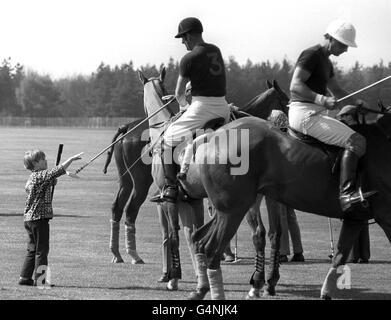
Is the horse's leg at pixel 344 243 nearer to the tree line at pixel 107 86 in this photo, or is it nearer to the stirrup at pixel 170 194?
the stirrup at pixel 170 194

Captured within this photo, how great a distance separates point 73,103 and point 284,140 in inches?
6284

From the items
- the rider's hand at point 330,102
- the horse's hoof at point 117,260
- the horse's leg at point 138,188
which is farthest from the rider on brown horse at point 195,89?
the horse's leg at point 138,188

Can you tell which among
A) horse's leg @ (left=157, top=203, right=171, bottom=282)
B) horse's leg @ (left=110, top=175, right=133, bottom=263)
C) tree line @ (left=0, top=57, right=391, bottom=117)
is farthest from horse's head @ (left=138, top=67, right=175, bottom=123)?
tree line @ (left=0, top=57, right=391, bottom=117)

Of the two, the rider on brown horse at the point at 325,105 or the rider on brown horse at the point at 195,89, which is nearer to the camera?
the rider on brown horse at the point at 325,105

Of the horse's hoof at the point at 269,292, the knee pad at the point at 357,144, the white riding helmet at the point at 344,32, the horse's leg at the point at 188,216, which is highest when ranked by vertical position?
the white riding helmet at the point at 344,32

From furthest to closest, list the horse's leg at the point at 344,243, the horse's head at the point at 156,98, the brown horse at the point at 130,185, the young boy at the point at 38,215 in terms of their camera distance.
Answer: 1. the brown horse at the point at 130,185
2. the horse's head at the point at 156,98
3. the young boy at the point at 38,215
4. the horse's leg at the point at 344,243

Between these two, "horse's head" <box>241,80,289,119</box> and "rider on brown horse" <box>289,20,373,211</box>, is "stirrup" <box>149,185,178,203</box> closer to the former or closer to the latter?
"rider on brown horse" <box>289,20,373,211</box>

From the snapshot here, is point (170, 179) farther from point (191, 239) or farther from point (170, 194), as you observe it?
point (191, 239)

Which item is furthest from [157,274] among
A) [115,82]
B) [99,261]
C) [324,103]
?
[115,82]

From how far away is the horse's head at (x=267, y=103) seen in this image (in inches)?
521

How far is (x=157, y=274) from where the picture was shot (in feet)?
44.5

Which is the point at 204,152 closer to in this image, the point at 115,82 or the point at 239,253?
the point at 239,253

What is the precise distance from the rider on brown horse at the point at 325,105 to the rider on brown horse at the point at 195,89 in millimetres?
954

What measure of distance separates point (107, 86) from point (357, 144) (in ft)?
446
